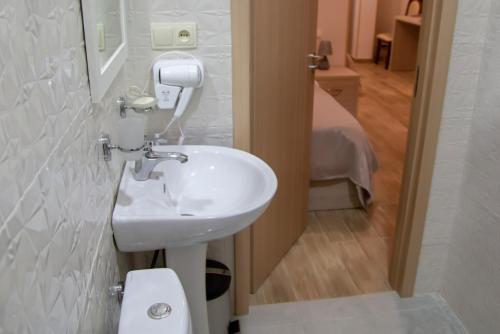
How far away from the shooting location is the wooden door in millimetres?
2043

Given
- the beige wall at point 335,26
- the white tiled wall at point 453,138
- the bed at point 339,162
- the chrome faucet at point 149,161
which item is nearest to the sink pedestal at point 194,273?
the chrome faucet at point 149,161

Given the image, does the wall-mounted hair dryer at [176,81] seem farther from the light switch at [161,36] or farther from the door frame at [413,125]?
the door frame at [413,125]

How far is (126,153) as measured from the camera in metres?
1.42

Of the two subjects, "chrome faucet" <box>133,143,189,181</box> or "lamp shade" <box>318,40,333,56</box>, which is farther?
"lamp shade" <box>318,40,333,56</box>

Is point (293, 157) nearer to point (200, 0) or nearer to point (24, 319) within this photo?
point (200, 0)

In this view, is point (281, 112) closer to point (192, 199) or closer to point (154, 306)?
point (192, 199)

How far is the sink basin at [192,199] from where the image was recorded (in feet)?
4.45

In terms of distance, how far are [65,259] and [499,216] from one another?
64.2 inches

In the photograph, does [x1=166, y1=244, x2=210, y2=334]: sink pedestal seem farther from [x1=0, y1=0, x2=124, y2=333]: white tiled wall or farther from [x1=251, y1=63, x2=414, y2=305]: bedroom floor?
[x1=251, y1=63, x2=414, y2=305]: bedroom floor

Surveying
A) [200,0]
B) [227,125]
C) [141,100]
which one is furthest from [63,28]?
[227,125]

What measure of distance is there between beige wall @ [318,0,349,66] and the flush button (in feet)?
14.2

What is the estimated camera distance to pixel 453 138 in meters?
2.06

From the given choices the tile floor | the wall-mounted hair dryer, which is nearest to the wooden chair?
the tile floor

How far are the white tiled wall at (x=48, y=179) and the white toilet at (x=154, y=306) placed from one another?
7 centimetres
